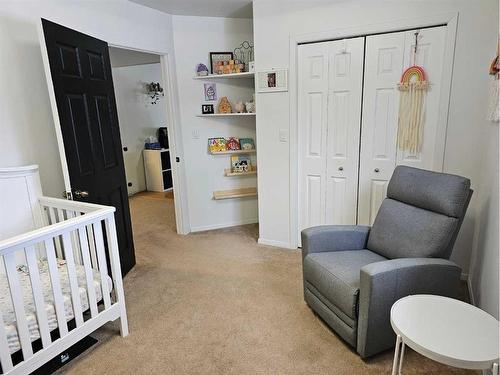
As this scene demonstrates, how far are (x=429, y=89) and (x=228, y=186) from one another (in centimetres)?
231

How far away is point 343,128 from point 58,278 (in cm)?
234

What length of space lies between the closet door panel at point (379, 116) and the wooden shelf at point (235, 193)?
4.64 feet

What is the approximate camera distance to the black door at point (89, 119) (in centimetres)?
211

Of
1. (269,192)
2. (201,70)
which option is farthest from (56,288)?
(201,70)

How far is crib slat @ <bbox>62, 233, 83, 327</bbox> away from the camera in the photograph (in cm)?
169

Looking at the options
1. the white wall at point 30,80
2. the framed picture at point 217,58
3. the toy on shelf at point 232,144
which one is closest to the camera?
the white wall at point 30,80

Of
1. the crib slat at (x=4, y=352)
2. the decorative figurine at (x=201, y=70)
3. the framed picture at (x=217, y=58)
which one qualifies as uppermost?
the framed picture at (x=217, y=58)

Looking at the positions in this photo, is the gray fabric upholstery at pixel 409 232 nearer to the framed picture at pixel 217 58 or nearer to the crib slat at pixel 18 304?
the crib slat at pixel 18 304

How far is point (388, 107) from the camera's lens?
2.60m

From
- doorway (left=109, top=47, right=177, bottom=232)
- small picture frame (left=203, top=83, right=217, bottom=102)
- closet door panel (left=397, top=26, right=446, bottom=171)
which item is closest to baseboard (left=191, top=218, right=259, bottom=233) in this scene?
small picture frame (left=203, top=83, right=217, bottom=102)

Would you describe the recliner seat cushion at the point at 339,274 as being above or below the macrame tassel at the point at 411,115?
below

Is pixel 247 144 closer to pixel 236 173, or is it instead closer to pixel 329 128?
pixel 236 173

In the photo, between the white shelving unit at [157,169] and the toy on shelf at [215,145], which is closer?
the toy on shelf at [215,145]

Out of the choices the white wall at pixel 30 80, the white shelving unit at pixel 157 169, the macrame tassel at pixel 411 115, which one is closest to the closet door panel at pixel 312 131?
the macrame tassel at pixel 411 115
